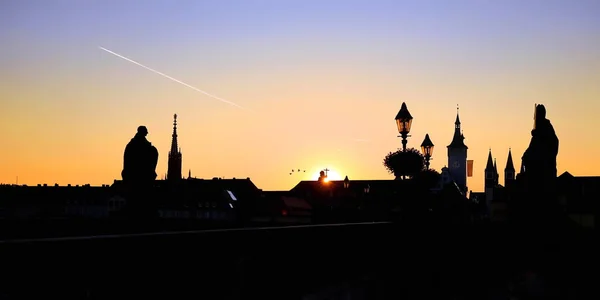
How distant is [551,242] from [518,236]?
2.74 feet

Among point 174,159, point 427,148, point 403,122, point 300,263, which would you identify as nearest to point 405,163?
point 403,122

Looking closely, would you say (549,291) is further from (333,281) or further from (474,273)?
(333,281)

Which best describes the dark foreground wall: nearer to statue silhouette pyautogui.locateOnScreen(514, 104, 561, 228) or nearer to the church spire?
statue silhouette pyautogui.locateOnScreen(514, 104, 561, 228)

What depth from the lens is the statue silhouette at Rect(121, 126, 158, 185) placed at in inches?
539

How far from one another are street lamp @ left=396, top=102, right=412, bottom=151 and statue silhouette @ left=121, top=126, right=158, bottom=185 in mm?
8305

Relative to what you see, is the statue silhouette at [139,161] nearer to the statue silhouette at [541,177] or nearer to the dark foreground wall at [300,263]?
the dark foreground wall at [300,263]

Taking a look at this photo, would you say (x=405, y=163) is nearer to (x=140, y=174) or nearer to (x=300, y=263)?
(x=140, y=174)

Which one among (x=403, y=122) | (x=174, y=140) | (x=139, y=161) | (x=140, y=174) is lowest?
(x=140, y=174)

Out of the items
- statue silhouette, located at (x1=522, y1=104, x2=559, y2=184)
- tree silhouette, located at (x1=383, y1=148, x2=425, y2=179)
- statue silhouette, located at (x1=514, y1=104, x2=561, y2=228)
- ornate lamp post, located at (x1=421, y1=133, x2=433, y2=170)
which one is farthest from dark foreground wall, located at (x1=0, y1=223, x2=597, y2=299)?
ornate lamp post, located at (x1=421, y1=133, x2=433, y2=170)

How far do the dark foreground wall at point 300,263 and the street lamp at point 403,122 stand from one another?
15.9ft

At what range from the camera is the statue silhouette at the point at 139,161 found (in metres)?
13.7

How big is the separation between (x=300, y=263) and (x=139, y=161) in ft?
18.1

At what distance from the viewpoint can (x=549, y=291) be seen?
51.7 ft

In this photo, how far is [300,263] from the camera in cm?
948
